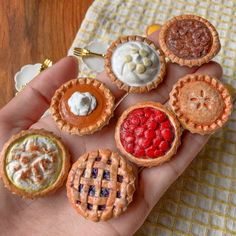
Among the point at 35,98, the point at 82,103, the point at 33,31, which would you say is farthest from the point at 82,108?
the point at 33,31

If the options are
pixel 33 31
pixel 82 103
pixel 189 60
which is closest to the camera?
pixel 82 103

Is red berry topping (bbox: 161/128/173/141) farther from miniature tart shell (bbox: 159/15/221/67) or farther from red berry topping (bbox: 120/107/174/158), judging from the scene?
miniature tart shell (bbox: 159/15/221/67)

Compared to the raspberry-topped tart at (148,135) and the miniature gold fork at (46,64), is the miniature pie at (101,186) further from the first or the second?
the miniature gold fork at (46,64)

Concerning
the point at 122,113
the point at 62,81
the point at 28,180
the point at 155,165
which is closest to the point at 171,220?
the point at 155,165

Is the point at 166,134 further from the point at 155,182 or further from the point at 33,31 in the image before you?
the point at 33,31

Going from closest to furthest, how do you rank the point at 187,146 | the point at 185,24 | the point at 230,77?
the point at 187,146 → the point at 185,24 → the point at 230,77

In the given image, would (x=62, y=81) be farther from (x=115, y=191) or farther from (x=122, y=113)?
(x=115, y=191)

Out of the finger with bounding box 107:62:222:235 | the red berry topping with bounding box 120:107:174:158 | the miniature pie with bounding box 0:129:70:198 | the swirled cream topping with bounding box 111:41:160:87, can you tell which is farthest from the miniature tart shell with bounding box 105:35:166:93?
the miniature pie with bounding box 0:129:70:198
